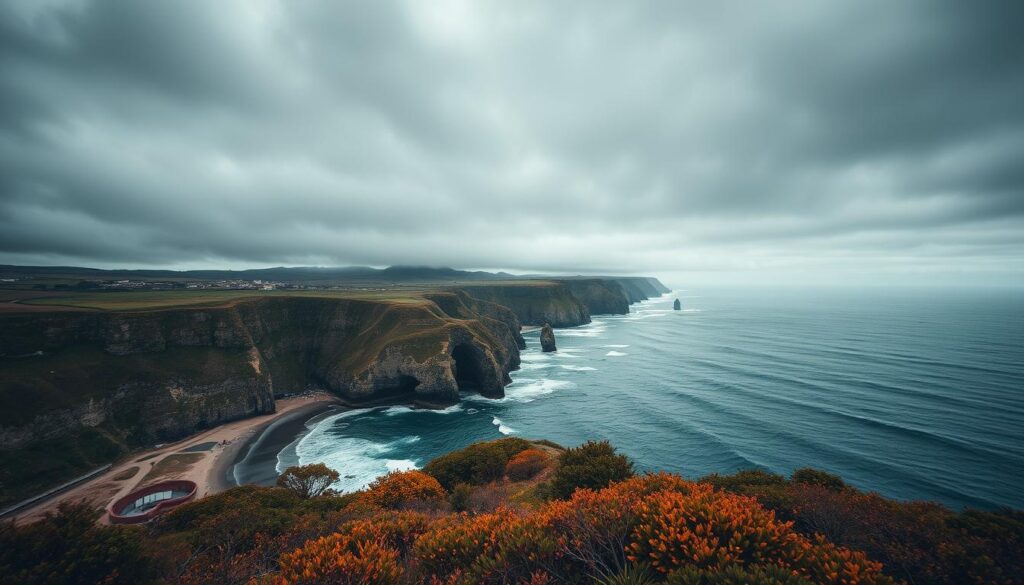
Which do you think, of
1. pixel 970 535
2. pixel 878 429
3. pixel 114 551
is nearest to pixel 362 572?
pixel 114 551

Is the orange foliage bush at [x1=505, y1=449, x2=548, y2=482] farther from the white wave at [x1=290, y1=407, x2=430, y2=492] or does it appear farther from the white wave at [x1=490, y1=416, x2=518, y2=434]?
the white wave at [x1=490, y1=416, x2=518, y2=434]

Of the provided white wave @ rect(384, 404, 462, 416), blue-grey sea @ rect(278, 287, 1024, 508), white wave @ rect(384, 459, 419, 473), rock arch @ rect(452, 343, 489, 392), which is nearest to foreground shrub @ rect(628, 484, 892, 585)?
blue-grey sea @ rect(278, 287, 1024, 508)

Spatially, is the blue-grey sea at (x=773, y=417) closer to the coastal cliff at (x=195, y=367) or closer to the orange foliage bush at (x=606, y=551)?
the coastal cliff at (x=195, y=367)

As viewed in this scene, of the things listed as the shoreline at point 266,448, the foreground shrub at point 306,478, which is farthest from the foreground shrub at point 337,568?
the shoreline at point 266,448

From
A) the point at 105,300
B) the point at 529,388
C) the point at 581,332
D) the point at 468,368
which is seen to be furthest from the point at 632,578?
the point at 581,332

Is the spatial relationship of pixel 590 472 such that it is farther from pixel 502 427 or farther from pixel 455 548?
pixel 502 427

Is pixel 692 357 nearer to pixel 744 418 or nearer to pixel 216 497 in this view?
pixel 744 418

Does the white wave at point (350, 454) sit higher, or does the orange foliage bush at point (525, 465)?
the orange foliage bush at point (525, 465)
